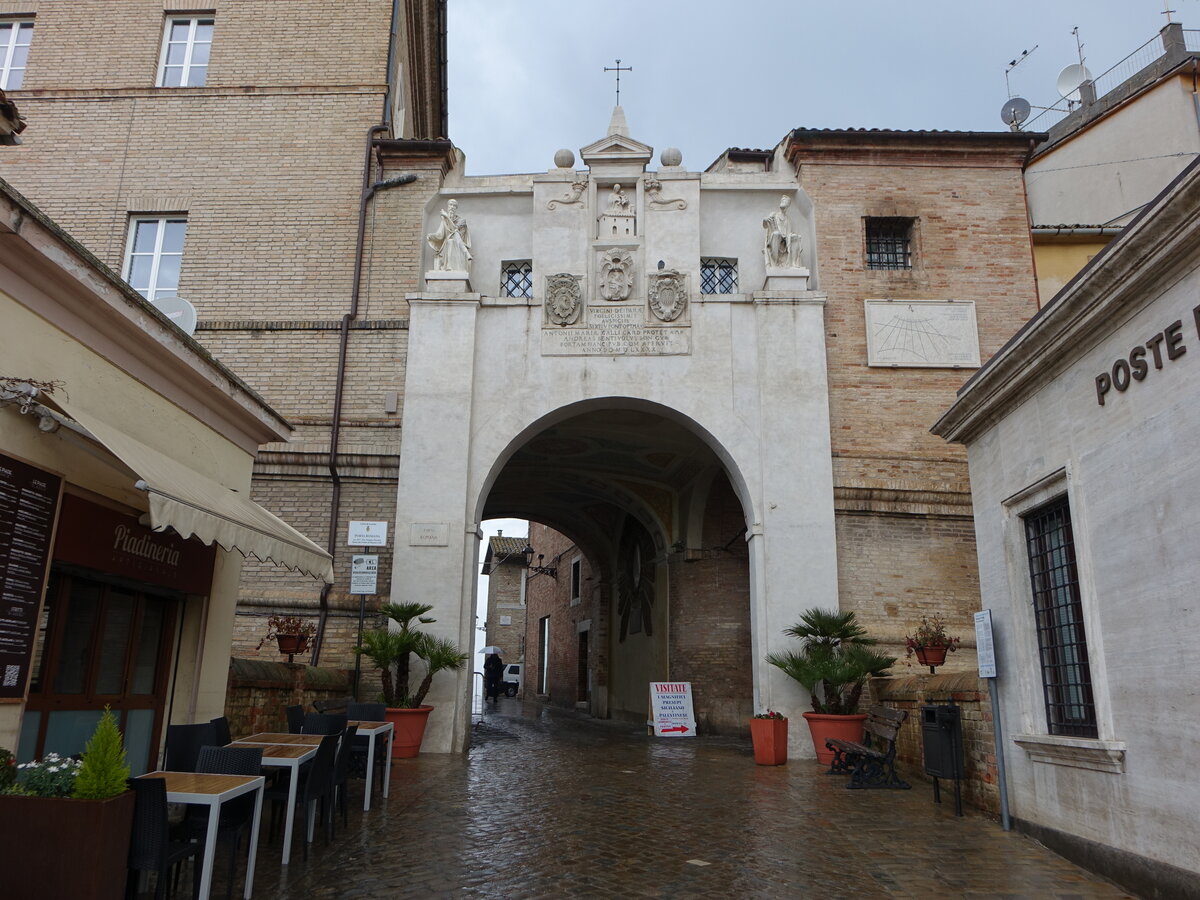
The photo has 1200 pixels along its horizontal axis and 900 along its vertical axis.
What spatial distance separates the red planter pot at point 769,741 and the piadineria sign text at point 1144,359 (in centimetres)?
698

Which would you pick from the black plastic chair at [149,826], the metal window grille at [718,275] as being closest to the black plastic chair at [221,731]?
the black plastic chair at [149,826]

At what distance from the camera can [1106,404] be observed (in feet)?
20.2

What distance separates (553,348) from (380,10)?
25.3 feet

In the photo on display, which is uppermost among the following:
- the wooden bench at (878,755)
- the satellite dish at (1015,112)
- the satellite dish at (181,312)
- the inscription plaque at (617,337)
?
the satellite dish at (1015,112)

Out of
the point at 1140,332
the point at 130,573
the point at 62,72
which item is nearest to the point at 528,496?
the point at 62,72

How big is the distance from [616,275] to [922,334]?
16.1 ft

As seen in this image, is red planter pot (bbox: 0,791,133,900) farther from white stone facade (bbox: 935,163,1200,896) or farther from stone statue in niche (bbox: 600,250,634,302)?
stone statue in niche (bbox: 600,250,634,302)

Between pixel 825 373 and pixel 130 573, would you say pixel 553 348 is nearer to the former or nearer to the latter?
pixel 825 373

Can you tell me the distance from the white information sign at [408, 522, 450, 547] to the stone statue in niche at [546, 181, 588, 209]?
5.58 metres

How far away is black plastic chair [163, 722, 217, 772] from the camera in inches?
246

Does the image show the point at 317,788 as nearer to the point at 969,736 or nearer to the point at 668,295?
the point at 969,736

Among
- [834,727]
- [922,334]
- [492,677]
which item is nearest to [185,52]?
[922,334]

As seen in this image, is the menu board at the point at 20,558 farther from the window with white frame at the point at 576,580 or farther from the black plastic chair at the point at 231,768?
the window with white frame at the point at 576,580

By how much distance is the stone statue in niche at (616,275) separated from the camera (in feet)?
47.9
